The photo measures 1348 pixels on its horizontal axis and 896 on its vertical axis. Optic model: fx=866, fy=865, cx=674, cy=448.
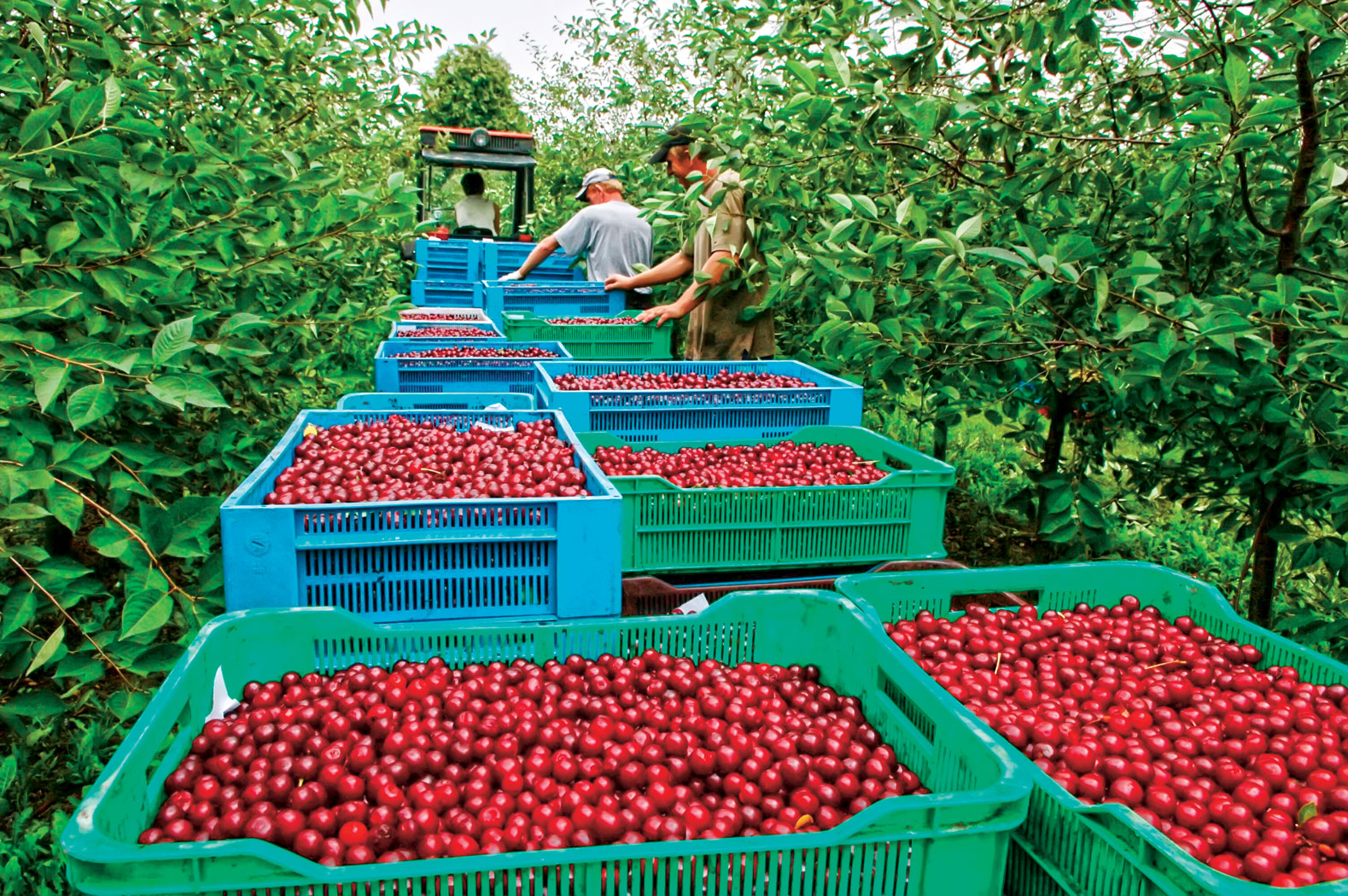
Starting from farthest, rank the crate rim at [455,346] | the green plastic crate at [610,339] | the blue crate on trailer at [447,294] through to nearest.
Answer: the blue crate on trailer at [447,294] → the green plastic crate at [610,339] → the crate rim at [455,346]

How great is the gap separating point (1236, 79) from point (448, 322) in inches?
204

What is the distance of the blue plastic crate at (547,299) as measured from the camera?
7176 mm

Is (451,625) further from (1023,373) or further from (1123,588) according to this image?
(1023,373)

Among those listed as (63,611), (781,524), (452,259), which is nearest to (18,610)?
(63,611)

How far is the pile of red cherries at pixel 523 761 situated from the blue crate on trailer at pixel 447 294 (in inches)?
272

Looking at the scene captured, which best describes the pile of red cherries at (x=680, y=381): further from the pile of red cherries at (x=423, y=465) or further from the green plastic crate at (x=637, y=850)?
the green plastic crate at (x=637, y=850)

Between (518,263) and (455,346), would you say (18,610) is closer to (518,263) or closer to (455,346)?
(455,346)

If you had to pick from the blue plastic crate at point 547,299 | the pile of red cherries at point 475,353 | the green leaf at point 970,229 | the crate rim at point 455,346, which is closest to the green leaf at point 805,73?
the green leaf at point 970,229

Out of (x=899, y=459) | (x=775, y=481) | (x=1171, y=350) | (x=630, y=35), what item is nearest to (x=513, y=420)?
(x=775, y=481)

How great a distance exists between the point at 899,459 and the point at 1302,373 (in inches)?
54.8

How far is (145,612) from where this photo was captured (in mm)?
1743

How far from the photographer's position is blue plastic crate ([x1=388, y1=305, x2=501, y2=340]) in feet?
18.7

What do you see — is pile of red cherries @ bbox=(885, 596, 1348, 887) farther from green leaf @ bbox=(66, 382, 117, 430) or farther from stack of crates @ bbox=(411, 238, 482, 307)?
stack of crates @ bbox=(411, 238, 482, 307)

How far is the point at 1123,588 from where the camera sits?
2.63 meters
